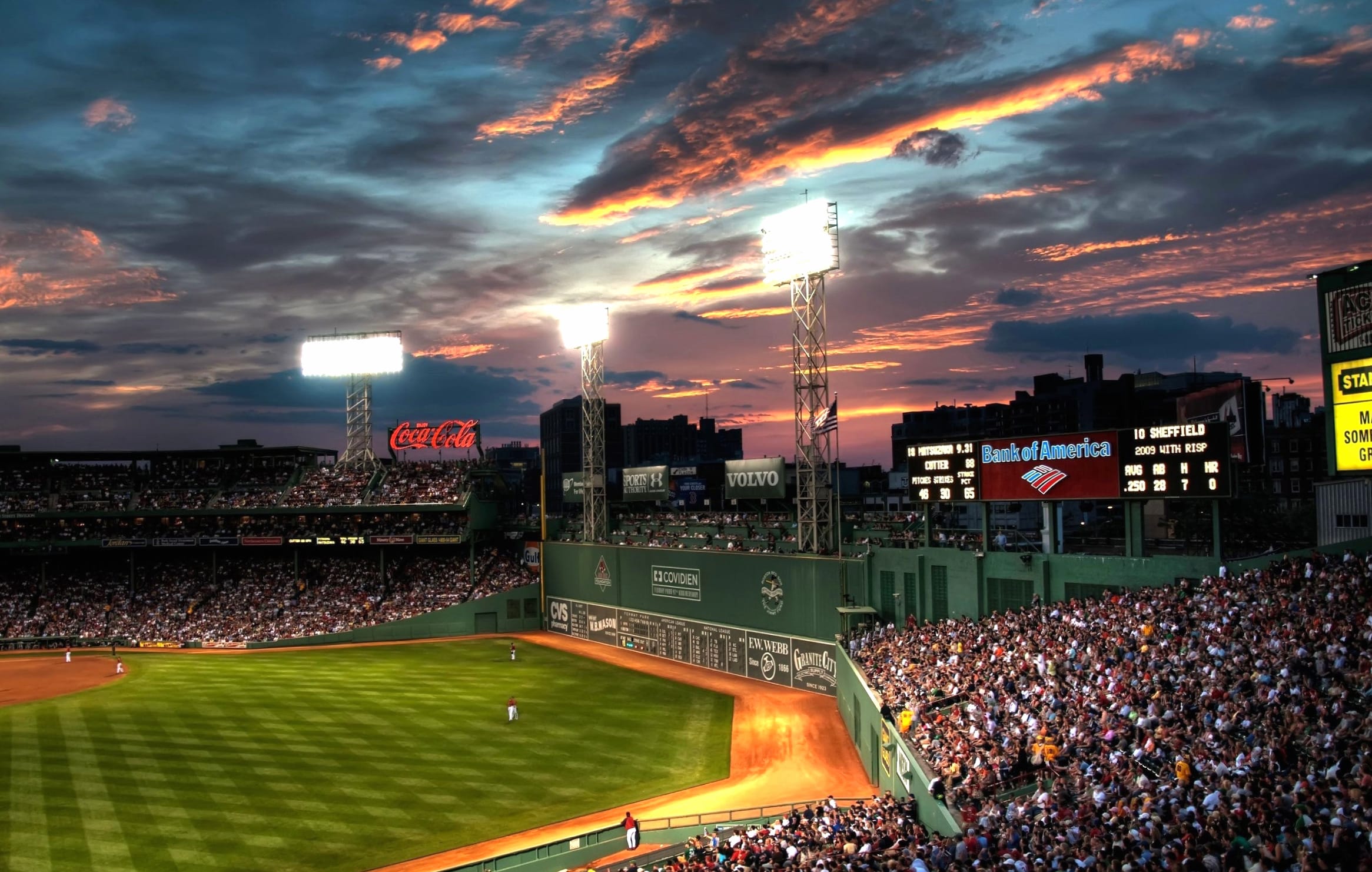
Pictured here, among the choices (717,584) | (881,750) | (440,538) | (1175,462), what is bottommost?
(881,750)

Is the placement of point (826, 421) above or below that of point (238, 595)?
above

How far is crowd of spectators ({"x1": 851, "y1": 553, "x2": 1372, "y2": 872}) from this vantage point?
1273cm

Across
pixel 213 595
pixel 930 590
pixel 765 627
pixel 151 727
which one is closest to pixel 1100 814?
pixel 930 590

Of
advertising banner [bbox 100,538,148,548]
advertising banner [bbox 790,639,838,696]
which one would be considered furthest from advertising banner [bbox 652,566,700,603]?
advertising banner [bbox 100,538,148,548]

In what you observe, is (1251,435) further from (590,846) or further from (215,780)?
(215,780)

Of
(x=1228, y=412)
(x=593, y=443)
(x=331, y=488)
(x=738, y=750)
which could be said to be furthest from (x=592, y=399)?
(x=1228, y=412)

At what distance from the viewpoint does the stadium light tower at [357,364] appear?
7256 cm

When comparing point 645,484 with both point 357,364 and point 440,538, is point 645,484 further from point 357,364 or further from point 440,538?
point 357,364

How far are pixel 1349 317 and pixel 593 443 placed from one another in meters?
43.8

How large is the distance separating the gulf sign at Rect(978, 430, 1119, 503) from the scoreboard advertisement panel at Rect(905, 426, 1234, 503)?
2 centimetres

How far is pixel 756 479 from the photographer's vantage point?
160 ft

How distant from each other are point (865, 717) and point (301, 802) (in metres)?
17.3

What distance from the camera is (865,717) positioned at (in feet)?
101

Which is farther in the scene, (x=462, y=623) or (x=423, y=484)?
(x=423, y=484)
